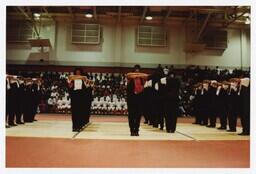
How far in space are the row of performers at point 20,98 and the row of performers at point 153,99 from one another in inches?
123

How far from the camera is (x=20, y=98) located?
922 cm

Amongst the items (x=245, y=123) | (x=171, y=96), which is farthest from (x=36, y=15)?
(x=245, y=123)

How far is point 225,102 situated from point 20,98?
5.26 metres

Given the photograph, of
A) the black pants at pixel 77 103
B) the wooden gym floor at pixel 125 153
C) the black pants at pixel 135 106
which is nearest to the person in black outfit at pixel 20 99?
the black pants at pixel 77 103

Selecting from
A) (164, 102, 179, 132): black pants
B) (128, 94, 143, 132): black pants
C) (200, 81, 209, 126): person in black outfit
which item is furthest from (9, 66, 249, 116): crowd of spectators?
(128, 94, 143, 132): black pants

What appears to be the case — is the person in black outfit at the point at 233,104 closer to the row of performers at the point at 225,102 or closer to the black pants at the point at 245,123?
the row of performers at the point at 225,102

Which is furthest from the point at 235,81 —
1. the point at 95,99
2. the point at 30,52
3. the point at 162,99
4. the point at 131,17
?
the point at 30,52

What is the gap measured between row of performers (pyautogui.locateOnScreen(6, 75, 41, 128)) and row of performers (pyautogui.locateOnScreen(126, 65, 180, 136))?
314 centimetres

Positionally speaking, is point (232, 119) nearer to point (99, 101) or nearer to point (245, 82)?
point (245, 82)

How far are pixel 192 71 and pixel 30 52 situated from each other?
898 centimetres

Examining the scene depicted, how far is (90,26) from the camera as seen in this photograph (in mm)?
19953

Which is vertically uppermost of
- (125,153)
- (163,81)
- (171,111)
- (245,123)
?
(163,81)

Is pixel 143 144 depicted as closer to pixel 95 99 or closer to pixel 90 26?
pixel 95 99

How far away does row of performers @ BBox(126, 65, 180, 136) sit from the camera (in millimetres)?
6852
